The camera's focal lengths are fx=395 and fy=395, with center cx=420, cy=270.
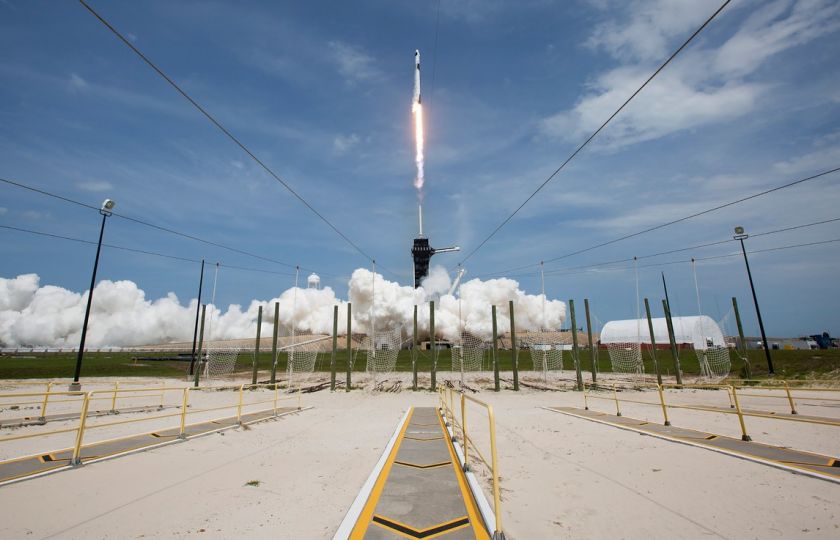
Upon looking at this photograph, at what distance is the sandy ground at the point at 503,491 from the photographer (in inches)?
201

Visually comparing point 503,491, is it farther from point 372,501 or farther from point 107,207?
point 107,207

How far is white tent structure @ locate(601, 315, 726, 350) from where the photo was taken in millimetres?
75000

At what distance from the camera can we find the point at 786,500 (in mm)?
5941

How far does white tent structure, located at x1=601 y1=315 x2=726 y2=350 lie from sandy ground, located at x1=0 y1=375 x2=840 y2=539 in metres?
76.1

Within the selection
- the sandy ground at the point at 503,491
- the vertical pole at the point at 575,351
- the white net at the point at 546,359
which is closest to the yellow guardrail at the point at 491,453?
the sandy ground at the point at 503,491

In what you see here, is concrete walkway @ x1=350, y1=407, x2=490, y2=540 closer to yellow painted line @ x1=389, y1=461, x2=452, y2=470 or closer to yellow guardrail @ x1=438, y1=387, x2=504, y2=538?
yellow painted line @ x1=389, y1=461, x2=452, y2=470

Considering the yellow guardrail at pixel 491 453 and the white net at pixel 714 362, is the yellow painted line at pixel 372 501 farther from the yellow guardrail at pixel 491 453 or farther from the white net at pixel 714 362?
the white net at pixel 714 362

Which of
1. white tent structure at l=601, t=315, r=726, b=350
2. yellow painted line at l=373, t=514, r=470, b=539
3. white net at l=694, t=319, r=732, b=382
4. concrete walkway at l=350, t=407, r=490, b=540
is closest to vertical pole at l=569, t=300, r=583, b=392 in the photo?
white net at l=694, t=319, r=732, b=382

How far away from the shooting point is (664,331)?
303 feet

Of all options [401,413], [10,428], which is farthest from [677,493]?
[10,428]

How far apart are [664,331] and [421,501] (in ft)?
341

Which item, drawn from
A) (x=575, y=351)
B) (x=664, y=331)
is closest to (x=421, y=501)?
(x=575, y=351)

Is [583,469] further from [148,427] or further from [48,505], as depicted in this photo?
[148,427]

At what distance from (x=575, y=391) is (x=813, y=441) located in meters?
16.6
